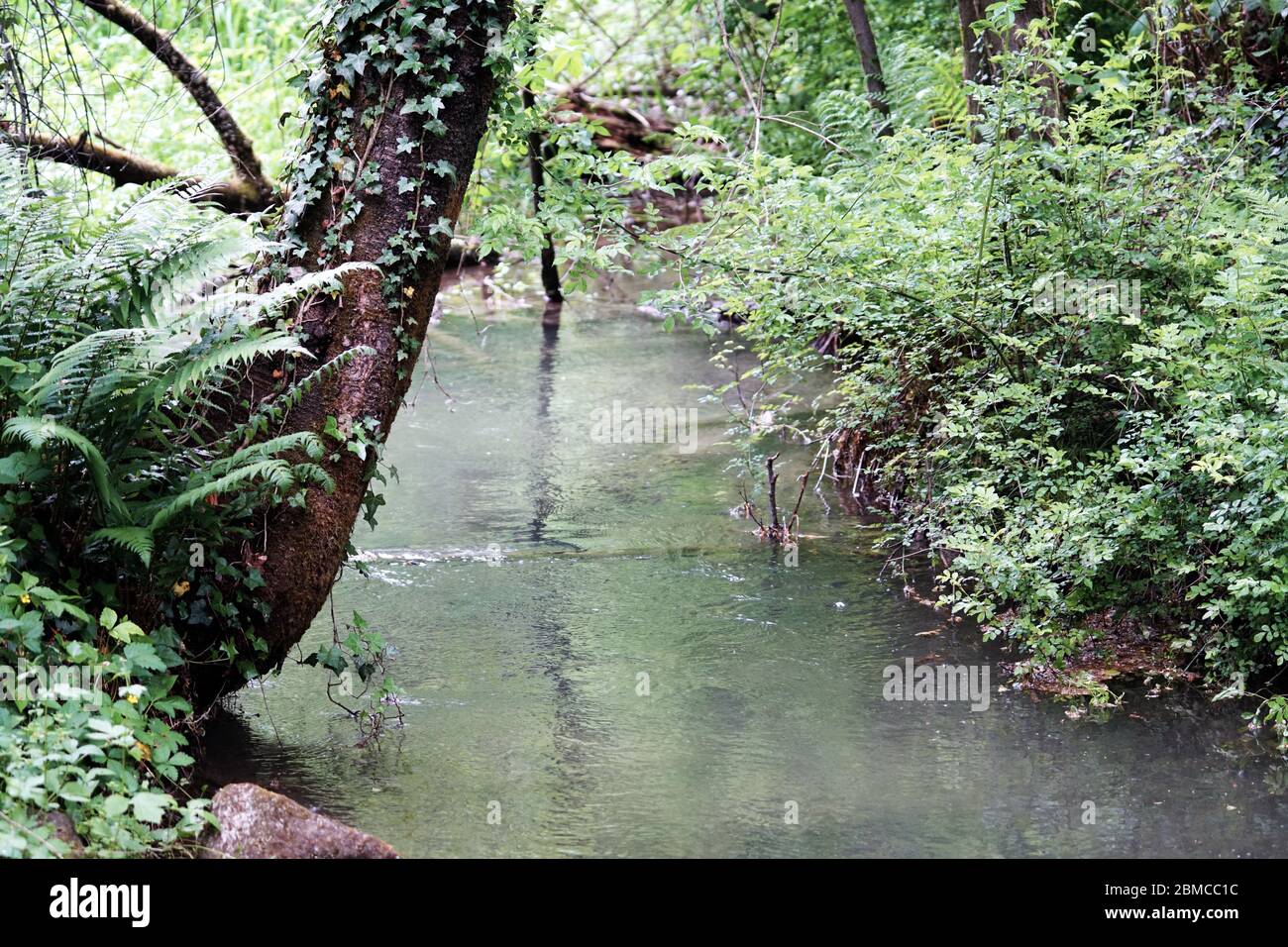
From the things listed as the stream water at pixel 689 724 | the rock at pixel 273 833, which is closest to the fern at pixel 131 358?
the rock at pixel 273 833

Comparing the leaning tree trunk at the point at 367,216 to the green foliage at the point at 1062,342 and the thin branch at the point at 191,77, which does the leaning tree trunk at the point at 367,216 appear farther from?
the thin branch at the point at 191,77

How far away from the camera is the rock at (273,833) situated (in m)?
3.79

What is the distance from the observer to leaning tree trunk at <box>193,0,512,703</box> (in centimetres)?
516

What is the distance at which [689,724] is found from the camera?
218 inches

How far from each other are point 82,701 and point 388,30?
2985 millimetres

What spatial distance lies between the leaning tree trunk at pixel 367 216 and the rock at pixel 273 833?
1245 millimetres

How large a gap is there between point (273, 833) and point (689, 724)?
2182 millimetres

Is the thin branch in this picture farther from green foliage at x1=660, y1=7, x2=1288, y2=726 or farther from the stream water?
green foliage at x1=660, y1=7, x2=1288, y2=726

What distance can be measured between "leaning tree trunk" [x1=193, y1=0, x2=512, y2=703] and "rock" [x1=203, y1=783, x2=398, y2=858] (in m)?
1.25

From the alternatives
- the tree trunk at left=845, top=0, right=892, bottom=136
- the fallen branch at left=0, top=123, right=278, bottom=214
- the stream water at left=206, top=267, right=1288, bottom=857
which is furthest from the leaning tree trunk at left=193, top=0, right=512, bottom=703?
the tree trunk at left=845, top=0, right=892, bottom=136

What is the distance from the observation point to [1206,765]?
512cm

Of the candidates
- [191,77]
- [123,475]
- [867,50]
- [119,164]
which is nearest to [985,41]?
[867,50]
